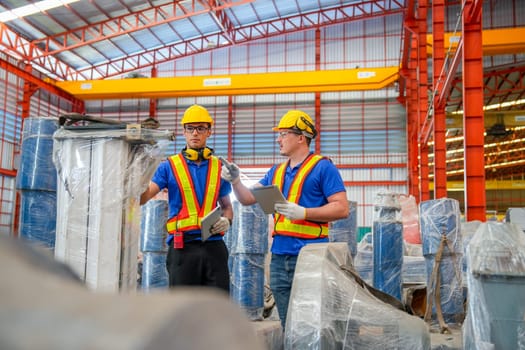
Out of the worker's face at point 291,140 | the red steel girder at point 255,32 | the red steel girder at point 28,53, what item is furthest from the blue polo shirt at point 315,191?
the red steel girder at point 255,32

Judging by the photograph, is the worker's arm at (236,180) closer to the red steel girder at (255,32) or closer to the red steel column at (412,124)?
the red steel column at (412,124)

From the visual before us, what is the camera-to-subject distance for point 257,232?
7391 mm

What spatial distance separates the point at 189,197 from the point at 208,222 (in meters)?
0.33

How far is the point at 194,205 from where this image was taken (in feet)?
12.9

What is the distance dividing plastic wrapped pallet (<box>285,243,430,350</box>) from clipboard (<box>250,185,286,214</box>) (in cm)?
64

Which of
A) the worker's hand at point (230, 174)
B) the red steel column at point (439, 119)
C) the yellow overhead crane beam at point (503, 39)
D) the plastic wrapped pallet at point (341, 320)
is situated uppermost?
the yellow overhead crane beam at point (503, 39)

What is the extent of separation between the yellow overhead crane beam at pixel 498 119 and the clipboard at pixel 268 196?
14775mm

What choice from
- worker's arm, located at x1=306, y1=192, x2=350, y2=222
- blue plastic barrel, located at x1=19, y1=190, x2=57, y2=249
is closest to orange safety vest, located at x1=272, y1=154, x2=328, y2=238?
worker's arm, located at x1=306, y1=192, x2=350, y2=222

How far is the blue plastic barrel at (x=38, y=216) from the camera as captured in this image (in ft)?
13.6

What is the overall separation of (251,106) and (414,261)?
16135mm

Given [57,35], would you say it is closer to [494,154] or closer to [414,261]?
[414,261]

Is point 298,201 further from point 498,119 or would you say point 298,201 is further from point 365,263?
point 498,119

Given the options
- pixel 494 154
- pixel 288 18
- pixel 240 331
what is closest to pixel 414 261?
pixel 240 331

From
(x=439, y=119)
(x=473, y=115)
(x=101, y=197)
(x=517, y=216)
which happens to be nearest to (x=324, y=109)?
(x=439, y=119)
